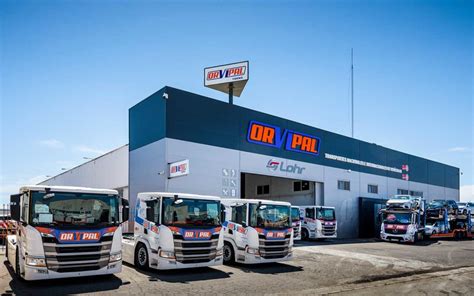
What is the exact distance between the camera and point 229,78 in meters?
27.0

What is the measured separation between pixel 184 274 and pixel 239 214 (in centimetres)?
276

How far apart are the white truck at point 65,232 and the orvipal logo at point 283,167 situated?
16067mm

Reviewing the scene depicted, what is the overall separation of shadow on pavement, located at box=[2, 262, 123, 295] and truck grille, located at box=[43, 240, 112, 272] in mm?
422

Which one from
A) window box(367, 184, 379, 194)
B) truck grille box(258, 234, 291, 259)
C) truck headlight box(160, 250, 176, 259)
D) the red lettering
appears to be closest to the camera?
truck headlight box(160, 250, 176, 259)

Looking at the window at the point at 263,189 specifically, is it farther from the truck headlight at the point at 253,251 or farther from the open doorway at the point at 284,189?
the truck headlight at the point at 253,251

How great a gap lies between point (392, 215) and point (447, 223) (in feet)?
22.2

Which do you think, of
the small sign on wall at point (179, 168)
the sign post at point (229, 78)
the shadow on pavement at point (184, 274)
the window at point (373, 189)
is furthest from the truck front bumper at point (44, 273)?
the window at point (373, 189)

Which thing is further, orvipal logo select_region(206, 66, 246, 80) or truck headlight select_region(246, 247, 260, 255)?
orvipal logo select_region(206, 66, 246, 80)

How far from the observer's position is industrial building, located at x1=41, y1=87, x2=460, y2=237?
2084 centimetres

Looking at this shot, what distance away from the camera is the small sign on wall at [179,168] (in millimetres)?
18938

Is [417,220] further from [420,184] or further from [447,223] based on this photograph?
[420,184]

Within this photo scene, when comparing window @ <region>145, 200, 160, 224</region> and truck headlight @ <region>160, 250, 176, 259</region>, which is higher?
window @ <region>145, 200, 160, 224</region>

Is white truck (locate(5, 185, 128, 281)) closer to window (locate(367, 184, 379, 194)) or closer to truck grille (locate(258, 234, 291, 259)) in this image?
truck grille (locate(258, 234, 291, 259))

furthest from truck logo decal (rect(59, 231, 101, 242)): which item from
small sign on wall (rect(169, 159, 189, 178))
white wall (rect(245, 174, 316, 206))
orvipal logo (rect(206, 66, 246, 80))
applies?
white wall (rect(245, 174, 316, 206))
